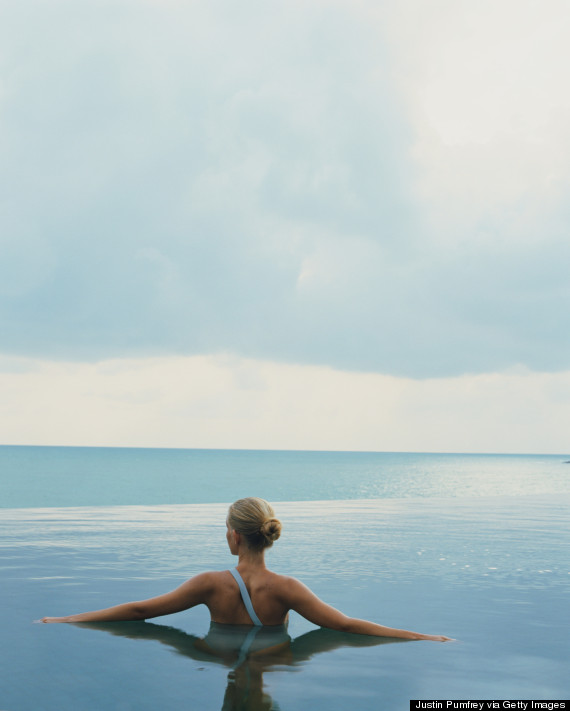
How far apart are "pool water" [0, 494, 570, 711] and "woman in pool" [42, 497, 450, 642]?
0.20 m

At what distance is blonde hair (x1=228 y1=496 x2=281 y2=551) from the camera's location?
6.13 m

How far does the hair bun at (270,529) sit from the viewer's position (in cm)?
612

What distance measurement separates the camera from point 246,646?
6.48 metres

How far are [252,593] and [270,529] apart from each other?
807 mm

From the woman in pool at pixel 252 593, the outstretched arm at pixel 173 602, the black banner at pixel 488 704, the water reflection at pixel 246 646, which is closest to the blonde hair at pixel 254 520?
the woman in pool at pixel 252 593

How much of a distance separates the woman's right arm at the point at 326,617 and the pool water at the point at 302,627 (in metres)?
0.13

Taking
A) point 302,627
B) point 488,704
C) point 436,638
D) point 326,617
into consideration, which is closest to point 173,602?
point 326,617

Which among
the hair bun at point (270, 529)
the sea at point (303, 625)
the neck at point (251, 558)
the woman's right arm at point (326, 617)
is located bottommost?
the sea at point (303, 625)

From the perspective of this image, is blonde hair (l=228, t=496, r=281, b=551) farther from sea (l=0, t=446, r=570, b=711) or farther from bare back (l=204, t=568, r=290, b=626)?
sea (l=0, t=446, r=570, b=711)

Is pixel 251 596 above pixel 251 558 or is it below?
below

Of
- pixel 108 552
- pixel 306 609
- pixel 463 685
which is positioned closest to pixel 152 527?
pixel 108 552

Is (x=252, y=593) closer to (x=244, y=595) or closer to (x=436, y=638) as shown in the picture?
(x=244, y=595)

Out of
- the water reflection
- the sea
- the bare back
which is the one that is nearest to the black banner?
the sea

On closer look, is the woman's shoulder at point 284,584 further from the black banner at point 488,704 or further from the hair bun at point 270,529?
the black banner at point 488,704
